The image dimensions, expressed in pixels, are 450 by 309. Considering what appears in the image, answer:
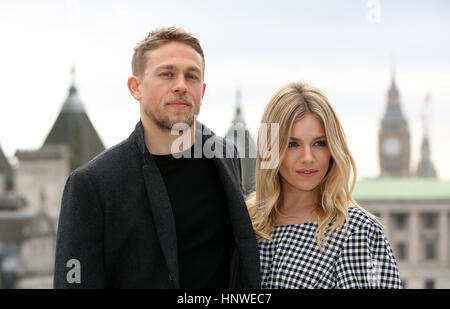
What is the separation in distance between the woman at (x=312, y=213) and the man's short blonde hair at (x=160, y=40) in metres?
0.44

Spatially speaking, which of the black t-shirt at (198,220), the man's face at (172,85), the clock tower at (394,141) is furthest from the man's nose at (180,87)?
the clock tower at (394,141)

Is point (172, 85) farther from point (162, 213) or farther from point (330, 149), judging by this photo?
point (330, 149)

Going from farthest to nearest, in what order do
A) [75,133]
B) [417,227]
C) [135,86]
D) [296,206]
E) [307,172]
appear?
1. [417,227]
2. [75,133]
3. [296,206]
4. [307,172]
5. [135,86]

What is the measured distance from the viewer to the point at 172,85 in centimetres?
253

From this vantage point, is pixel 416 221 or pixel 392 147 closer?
pixel 416 221

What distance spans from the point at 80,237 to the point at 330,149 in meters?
1.00

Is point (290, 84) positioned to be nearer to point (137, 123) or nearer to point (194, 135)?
point (194, 135)

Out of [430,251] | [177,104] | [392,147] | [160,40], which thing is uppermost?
[392,147]

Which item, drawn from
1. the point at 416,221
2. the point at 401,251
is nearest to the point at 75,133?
the point at 416,221

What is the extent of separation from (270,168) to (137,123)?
578mm

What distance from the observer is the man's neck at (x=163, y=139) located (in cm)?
258

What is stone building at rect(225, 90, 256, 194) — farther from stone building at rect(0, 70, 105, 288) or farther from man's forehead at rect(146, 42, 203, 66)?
stone building at rect(0, 70, 105, 288)

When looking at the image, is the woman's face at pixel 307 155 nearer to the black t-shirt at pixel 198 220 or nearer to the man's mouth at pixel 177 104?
the black t-shirt at pixel 198 220
